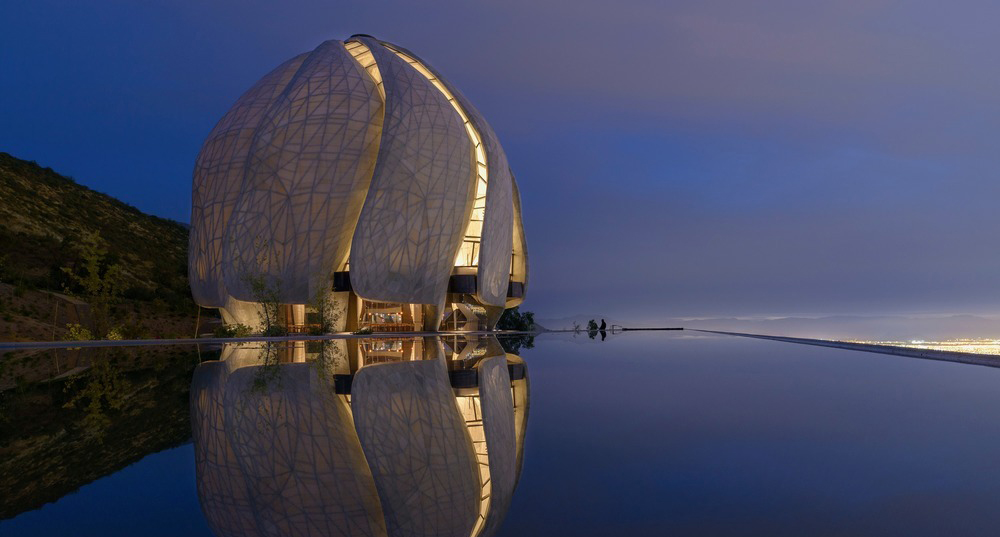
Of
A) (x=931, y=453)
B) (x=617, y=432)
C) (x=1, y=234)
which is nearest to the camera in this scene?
(x=931, y=453)

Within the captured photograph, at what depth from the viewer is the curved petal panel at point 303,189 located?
1243 inches

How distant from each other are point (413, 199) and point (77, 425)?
88.0 ft

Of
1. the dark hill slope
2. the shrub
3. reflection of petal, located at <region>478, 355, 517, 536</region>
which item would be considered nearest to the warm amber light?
the shrub

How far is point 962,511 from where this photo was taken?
10.8 ft

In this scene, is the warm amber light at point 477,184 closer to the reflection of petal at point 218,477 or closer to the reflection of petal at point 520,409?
the reflection of petal at point 520,409

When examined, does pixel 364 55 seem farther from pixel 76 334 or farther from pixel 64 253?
pixel 64 253

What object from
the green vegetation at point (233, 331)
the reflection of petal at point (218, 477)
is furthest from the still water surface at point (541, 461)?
the green vegetation at point (233, 331)

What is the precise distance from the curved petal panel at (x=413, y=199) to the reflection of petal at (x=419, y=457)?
75.7 ft

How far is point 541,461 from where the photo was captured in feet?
15.3

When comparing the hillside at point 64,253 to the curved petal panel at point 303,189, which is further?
the hillside at point 64,253

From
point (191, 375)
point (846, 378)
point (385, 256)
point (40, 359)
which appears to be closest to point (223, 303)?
point (385, 256)

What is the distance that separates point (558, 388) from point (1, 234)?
52.7 metres

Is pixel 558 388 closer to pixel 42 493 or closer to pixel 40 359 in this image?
pixel 42 493

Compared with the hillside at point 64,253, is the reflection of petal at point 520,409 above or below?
below
